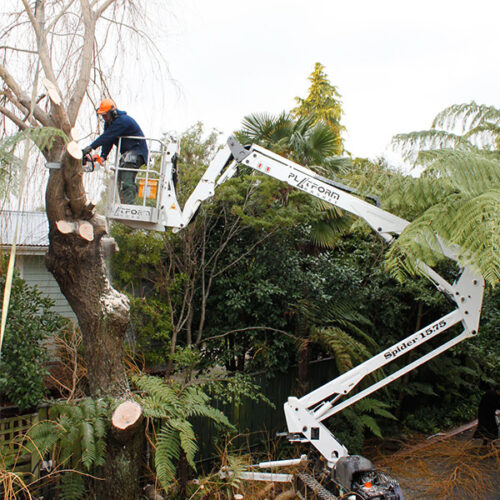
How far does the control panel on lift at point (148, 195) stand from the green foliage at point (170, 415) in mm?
1853

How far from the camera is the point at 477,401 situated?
10.3 m

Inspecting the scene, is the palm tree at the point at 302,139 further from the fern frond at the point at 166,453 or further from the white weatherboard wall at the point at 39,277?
the fern frond at the point at 166,453

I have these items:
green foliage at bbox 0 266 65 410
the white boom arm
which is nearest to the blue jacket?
the white boom arm

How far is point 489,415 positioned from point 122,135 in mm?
6937

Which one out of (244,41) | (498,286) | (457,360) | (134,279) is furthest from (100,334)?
(457,360)

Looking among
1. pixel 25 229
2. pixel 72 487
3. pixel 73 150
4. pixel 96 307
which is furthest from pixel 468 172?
pixel 25 229

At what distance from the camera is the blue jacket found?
5414 mm

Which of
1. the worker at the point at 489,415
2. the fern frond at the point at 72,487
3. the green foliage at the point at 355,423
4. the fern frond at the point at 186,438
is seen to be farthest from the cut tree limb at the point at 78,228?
the worker at the point at 489,415

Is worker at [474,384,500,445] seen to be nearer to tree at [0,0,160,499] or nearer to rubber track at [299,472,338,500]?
rubber track at [299,472,338,500]

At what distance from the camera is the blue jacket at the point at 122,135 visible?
5.41 m

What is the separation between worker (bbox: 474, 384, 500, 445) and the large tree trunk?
5.54 meters

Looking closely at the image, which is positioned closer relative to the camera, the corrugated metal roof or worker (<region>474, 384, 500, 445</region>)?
the corrugated metal roof

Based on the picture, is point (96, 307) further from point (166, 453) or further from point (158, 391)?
point (166, 453)

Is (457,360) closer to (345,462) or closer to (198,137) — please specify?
(345,462)
